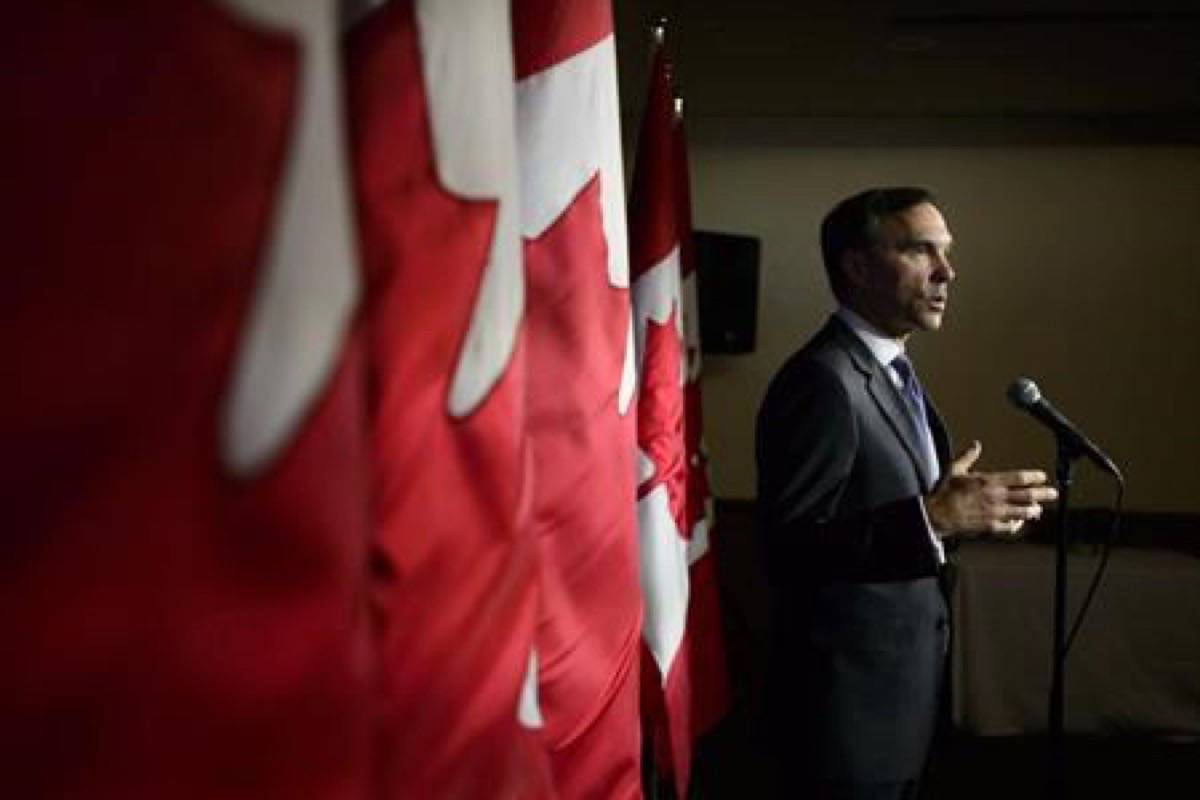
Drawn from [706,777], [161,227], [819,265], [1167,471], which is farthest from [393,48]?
[1167,471]

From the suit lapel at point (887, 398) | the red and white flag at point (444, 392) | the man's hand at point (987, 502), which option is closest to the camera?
the red and white flag at point (444, 392)

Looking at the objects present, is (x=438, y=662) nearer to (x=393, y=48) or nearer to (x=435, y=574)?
(x=435, y=574)

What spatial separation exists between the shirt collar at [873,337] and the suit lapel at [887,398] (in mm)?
19

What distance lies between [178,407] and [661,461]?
1.58m

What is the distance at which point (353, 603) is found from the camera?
0.55m

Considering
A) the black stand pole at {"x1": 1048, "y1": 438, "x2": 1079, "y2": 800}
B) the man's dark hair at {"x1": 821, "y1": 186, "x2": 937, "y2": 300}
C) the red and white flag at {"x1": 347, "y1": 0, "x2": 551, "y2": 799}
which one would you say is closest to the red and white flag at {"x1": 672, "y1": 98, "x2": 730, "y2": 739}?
the man's dark hair at {"x1": 821, "y1": 186, "x2": 937, "y2": 300}

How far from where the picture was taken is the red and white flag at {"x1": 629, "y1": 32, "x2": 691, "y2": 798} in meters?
1.96

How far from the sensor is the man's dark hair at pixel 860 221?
198cm

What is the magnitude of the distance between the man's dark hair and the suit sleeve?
11.1 inches

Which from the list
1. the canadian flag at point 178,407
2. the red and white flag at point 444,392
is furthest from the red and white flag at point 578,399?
the canadian flag at point 178,407

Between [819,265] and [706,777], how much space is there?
2.28 meters

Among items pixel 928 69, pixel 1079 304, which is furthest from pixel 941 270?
pixel 1079 304

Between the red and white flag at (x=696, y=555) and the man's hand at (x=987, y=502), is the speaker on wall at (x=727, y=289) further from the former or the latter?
the man's hand at (x=987, y=502)

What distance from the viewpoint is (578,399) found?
1.26 meters
